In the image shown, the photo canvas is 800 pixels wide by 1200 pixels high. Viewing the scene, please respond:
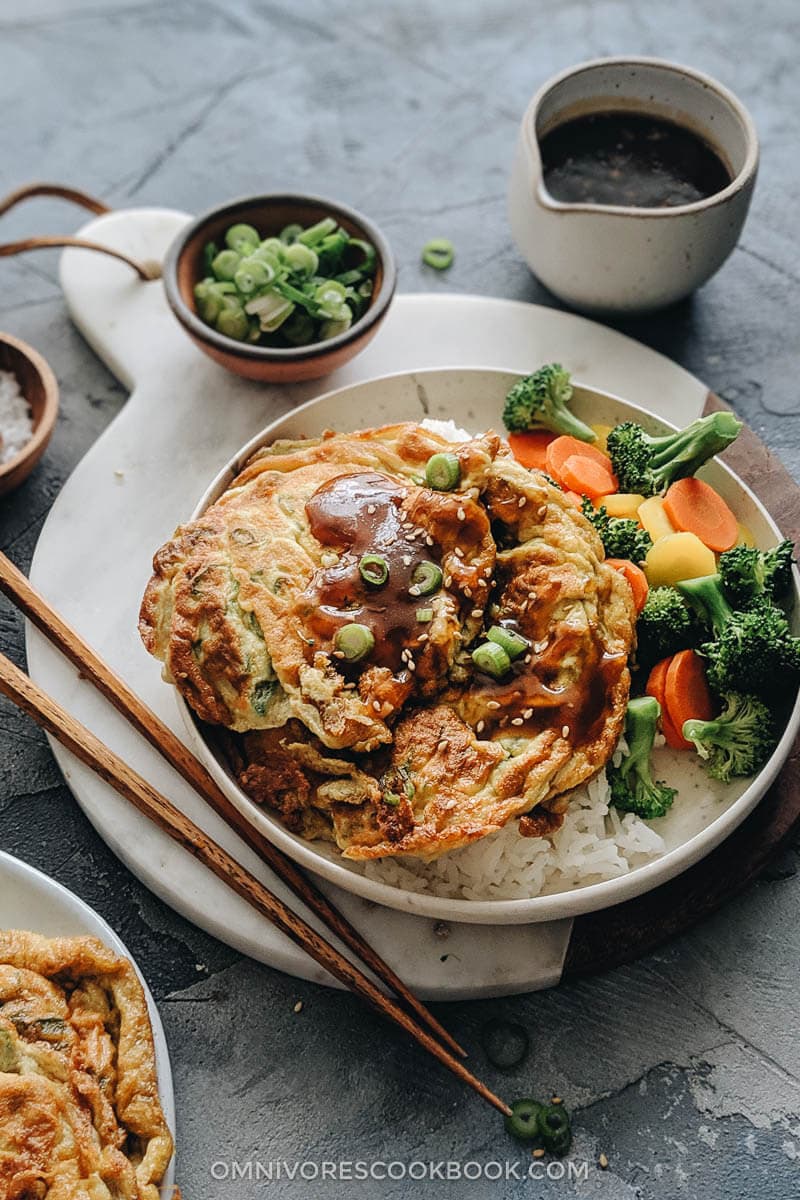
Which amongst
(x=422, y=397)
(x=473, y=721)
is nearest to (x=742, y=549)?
(x=473, y=721)

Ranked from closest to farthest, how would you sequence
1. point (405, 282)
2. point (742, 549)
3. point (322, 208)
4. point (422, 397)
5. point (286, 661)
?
point (286, 661)
point (742, 549)
point (422, 397)
point (322, 208)
point (405, 282)

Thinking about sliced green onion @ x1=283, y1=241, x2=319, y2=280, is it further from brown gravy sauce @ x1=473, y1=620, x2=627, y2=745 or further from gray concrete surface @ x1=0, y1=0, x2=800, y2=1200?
brown gravy sauce @ x1=473, y1=620, x2=627, y2=745

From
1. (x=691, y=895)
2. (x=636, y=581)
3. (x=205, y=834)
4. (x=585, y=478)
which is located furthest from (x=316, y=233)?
(x=691, y=895)

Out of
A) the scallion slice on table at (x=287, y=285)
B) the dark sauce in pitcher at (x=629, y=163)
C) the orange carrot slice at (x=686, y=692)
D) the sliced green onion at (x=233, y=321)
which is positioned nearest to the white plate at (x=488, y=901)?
the orange carrot slice at (x=686, y=692)

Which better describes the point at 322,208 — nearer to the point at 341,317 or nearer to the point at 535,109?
the point at 341,317

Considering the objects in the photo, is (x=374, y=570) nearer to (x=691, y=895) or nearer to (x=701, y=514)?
(x=701, y=514)
